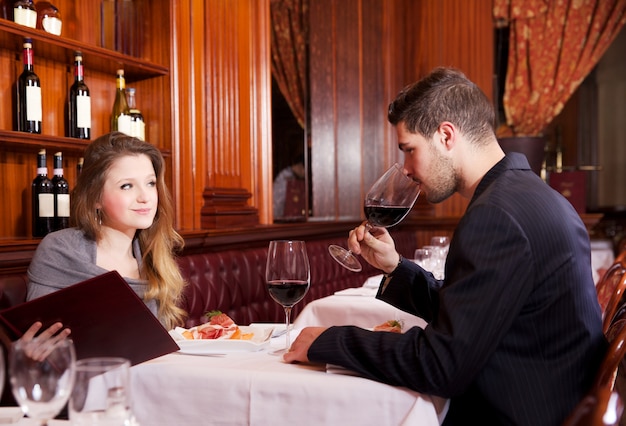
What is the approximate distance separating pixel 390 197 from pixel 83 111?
1.85m

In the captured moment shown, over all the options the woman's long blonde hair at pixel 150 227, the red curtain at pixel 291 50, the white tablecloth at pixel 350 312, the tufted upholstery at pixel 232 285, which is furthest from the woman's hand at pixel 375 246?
the red curtain at pixel 291 50

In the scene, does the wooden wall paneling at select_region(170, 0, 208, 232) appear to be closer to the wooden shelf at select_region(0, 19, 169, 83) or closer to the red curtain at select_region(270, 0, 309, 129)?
the wooden shelf at select_region(0, 19, 169, 83)

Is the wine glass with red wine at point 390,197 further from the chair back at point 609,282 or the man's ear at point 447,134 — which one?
the chair back at point 609,282

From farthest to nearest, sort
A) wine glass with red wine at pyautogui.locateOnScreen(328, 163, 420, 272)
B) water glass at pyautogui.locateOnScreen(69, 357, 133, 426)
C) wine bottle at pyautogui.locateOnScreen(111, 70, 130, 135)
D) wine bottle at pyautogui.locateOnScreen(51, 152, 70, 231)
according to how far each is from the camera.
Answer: wine bottle at pyautogui.locateOnScreen(111, 70, 130, 135)
wine bottle at pyautogui.locateOnScreen(51, 152, 70, 231)
wine glass with red wine at pyautogui.locateOnScreen(328, 163, 420, 272)
water glass at pyautogui.locateOnScreen(69, 357, 133, 426)

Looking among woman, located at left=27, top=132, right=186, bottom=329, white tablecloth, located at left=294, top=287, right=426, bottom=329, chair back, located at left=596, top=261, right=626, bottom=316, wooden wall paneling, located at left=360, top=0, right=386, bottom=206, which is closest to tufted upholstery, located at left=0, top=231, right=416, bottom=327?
woman, located at left=27, top=132, right=186, bottom=329

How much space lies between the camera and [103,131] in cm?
344

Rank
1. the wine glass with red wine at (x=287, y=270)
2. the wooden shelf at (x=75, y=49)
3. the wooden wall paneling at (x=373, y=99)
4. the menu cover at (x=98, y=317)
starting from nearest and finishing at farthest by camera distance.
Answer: the menu cover at (x=98, y=317), the wine glass with red wine at (x=287, y=270), the wooden shelf at (x=75, y=49), the wooden wall paneling at (x=373, y=99)

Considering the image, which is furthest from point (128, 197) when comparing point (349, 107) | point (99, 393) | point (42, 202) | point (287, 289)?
point (349, 107)

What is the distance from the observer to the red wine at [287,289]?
1.58 meters

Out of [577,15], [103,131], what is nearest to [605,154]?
[577,15]

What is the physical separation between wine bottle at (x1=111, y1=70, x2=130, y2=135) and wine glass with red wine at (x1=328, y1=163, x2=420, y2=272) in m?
1.89

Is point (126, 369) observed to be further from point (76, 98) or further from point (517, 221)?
point (76, 98)

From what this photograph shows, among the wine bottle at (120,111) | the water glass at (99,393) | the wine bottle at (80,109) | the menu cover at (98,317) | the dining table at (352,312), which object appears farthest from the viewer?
the wine bottle at (120,111)

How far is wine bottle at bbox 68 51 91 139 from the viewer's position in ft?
10.1
